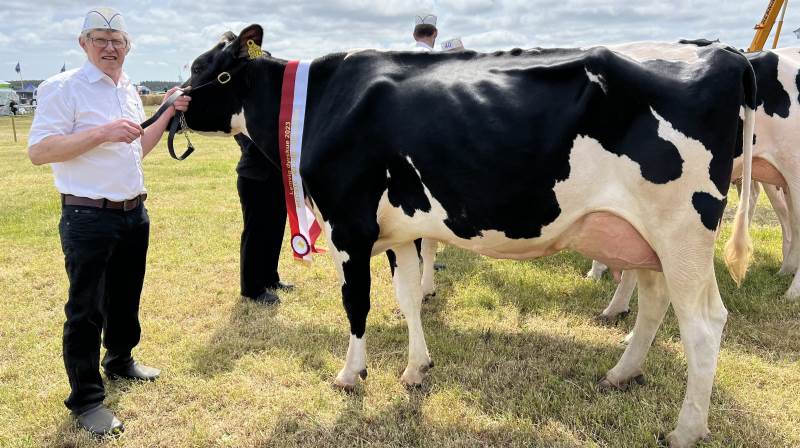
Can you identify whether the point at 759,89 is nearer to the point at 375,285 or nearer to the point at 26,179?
the point at 375,285

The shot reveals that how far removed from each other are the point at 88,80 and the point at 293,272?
12.0 ft

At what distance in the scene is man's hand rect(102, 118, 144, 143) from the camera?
3205 mm

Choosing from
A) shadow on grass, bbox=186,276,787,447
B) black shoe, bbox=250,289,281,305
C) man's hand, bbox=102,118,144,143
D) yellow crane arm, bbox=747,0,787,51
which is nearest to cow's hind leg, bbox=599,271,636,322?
shadow on grass, bbox=186,276,787,447

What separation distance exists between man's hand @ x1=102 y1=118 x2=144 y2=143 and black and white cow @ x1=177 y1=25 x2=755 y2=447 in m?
0.97

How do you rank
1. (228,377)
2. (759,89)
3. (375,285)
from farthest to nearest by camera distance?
(375,285) < (759,89) < (228,377)

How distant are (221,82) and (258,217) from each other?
79.1 inches

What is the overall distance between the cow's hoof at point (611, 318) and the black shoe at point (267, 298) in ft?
9.87

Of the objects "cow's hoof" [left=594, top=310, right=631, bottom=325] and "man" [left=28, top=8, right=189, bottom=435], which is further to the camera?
"cow's hoof" [left=594, top=310, right=631, bottom=325]

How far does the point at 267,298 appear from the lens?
5.70 m

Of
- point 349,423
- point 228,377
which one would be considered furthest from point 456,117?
point 228,377

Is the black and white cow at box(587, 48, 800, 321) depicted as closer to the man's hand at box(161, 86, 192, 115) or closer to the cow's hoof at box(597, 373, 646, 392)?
the cow's hoof at box(597, 373, 646, 392)

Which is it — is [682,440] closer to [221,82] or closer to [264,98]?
[264,98]

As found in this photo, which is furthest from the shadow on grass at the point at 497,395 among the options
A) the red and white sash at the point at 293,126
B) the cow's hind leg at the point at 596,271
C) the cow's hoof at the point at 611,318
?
the cow's hind leg at the point at 596,271

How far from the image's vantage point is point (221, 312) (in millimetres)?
5500
